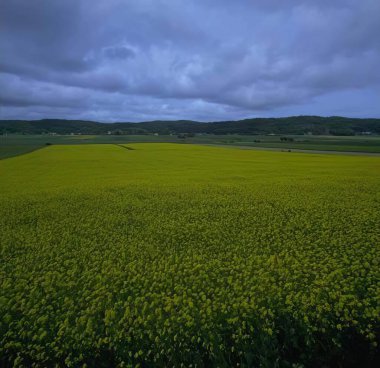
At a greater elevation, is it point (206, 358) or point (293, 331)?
point (293, 331)

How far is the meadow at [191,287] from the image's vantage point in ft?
14.7

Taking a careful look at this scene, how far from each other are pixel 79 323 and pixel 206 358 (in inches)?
98.3

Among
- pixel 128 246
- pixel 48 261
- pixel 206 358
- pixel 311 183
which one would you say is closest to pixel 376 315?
pixel 206 358

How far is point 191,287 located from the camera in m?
5.99

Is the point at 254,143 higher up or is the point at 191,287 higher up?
the point at 254,143

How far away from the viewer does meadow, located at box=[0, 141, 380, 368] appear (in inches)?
176

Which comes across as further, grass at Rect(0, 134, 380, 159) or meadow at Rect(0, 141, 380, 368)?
grass at Rect(0, 134, 380, 159)

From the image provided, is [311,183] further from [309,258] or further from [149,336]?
[149,336]

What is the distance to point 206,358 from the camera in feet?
14.5

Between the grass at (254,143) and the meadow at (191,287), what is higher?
the grass at (254,143)

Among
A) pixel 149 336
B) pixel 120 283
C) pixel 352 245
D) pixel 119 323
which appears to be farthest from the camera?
pixel 352 245

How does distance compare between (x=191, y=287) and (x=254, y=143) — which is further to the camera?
(x=254, y=143)

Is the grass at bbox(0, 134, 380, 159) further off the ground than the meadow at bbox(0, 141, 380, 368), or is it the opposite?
the grass at bbox(0, 134, 380, 159)

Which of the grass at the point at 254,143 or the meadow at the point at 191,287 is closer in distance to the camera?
the meadow at the point at 191,287
